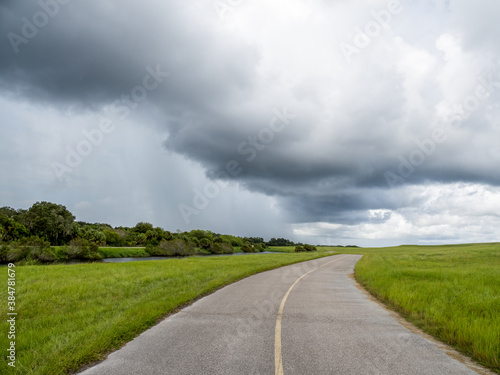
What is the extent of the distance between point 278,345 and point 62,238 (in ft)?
238

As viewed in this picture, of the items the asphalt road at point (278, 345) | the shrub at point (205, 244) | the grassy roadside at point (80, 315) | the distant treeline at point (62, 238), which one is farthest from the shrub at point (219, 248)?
the asphalt road at point (278, 345)

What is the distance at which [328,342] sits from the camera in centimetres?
636

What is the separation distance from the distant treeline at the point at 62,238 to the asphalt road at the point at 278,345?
3906 cm

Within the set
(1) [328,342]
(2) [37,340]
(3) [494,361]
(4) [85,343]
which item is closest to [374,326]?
(1) [328,342]

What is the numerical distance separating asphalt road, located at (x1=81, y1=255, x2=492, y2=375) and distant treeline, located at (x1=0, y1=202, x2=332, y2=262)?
3906cm

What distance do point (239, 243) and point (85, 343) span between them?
130 meters

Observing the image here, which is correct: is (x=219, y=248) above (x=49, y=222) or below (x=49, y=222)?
below

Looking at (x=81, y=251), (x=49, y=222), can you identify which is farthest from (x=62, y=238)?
(x=81, y=251)

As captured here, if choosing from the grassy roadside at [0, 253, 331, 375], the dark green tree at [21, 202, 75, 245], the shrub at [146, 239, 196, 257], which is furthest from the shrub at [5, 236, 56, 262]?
the grassy roadside at [0, 253, 331, 375]

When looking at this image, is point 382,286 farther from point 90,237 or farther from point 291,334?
point 90,237

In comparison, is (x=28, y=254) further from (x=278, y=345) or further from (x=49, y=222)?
(x=278, y=345)

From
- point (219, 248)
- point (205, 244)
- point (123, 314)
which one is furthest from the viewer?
point (205, 244)

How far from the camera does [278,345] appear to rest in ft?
19.8

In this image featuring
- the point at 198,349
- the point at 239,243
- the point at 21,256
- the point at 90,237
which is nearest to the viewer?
the point at 198,349
